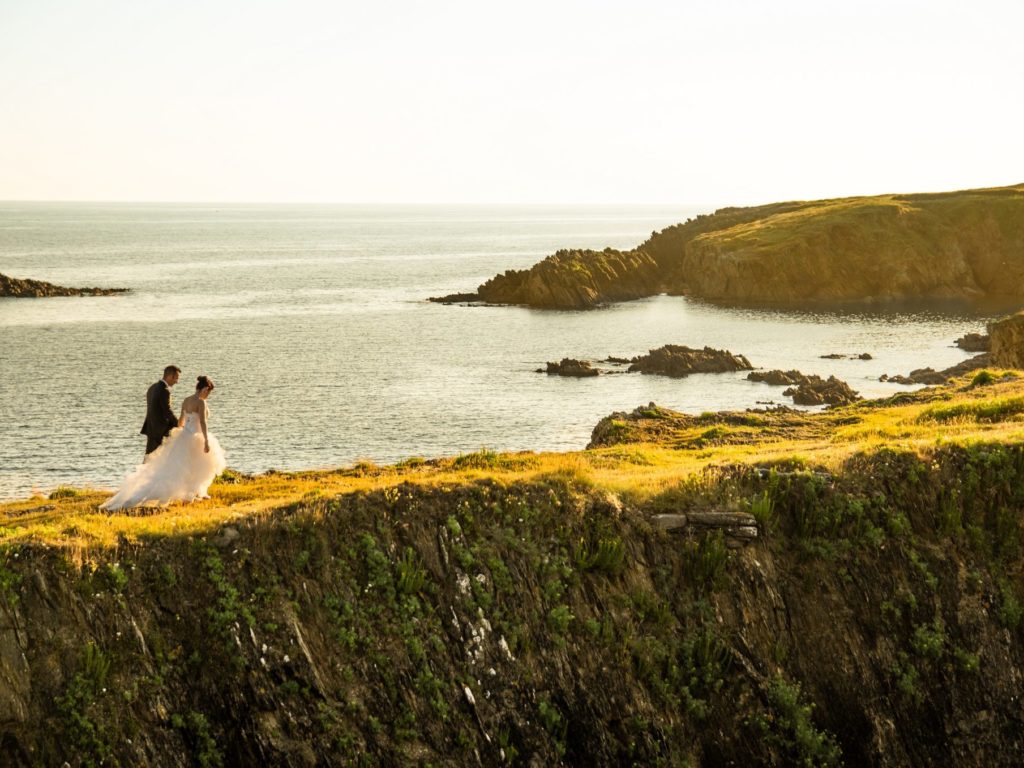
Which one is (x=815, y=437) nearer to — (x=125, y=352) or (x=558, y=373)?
(x=558, y=373)

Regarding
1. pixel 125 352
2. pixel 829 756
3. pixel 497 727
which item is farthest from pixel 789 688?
pixel 125 352

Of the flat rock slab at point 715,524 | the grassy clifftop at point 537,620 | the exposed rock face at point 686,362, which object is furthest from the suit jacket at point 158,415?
the exposed rock face at point 686,362

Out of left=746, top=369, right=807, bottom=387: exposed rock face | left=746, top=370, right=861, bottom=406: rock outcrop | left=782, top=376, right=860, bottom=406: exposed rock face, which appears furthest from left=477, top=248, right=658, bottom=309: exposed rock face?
left=782, top=376, right=860, bottom=406: exposed rock face

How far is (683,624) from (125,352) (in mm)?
88726

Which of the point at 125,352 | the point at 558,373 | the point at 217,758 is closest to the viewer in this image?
the point at 217,758

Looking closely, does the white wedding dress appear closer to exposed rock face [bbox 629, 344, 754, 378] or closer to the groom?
the groom

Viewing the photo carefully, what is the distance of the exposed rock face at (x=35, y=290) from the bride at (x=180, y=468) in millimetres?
142652

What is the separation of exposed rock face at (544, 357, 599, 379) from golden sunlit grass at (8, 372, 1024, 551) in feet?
158

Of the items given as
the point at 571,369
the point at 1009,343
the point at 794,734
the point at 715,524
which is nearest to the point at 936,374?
the point at 1009,343

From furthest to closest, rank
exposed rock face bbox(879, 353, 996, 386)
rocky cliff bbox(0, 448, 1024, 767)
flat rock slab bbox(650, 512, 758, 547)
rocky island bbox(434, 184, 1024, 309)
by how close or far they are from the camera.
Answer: rocky island bbox(434, 184, 1024, 309) → exposed rock face bbox(879, 353, 996, 386) → flat rock slab bbox(650, 512, 758, 547) → rocky cliff bbox(0, 448, 1024, 767)

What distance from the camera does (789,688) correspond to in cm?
2150

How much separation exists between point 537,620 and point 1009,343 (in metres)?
59.6

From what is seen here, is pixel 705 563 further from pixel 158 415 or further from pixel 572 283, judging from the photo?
pixel 572 283

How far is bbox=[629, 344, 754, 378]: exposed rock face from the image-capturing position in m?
91.8
